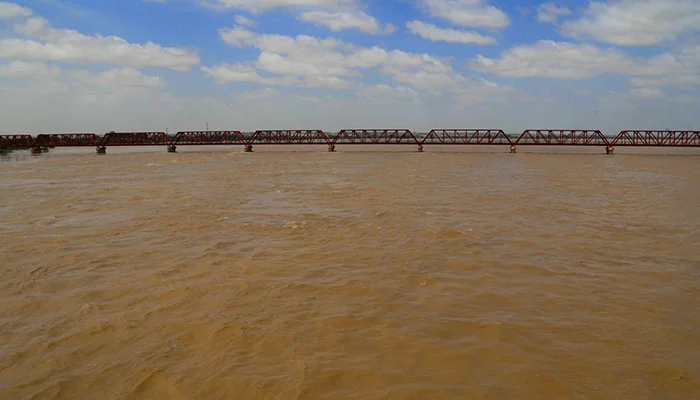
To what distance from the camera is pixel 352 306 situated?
15.6ft

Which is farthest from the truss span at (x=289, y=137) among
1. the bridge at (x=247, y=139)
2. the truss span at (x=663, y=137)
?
the truss span at (x=663, y=137)

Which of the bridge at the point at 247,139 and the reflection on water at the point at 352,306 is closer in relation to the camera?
the reflection on water at the point at 352,306

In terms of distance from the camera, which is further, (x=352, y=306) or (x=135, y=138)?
(x=135, y=138)

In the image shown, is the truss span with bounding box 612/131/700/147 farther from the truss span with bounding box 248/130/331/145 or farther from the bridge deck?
the truss span with bounding box 248/130/331/145

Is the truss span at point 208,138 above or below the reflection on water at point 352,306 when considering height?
above

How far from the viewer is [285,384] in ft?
10.9

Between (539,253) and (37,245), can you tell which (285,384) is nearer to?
(539,253)

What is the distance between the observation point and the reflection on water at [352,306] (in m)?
3.35

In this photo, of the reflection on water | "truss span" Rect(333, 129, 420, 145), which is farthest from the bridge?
the reflection on water

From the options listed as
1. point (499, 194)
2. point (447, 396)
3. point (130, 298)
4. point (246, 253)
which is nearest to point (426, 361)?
point (447, 396)

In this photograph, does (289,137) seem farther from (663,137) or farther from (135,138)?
(663,137)

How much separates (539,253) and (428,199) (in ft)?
19.4

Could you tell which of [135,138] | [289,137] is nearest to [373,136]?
[289,137]

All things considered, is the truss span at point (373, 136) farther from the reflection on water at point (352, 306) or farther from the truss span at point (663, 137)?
the reflection on water at point (352, 306)
